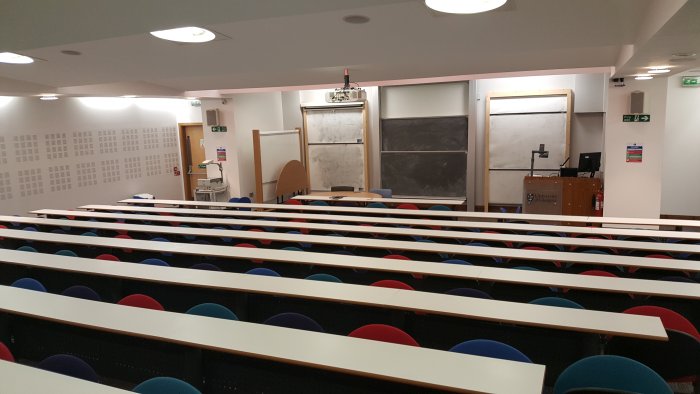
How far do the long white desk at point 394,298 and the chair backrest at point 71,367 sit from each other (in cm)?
114

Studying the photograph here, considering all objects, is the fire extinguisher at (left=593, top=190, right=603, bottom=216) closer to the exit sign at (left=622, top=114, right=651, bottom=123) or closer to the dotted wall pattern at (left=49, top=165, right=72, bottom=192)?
the exit sign at (left=622, top=114, right=651, bottom=123)

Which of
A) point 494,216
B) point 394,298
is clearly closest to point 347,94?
point 494,216

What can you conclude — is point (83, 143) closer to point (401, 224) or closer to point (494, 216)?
point (401, 224)

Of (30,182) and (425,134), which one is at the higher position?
(425,134)

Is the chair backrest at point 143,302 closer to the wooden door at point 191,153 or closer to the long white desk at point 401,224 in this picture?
the long white desk at point 401,224

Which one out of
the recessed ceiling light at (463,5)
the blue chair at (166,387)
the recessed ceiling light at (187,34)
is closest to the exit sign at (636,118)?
the recessed ceiling light at (463,5)

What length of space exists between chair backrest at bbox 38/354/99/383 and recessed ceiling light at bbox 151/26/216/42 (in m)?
2.90

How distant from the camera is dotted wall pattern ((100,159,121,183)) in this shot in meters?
9.95

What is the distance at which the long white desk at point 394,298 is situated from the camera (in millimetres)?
2572

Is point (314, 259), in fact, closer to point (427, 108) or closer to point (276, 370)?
point (276, 370)

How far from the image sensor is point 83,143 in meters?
9.54

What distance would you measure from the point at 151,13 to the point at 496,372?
3306 mm

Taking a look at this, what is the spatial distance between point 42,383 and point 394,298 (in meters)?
1.95

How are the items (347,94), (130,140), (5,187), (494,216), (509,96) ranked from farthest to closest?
(130,140) < (509,96) < (5,187) < (347,94) < (494,216)
